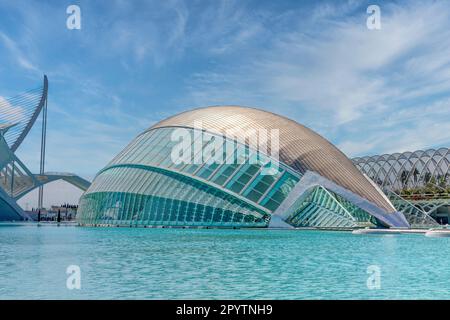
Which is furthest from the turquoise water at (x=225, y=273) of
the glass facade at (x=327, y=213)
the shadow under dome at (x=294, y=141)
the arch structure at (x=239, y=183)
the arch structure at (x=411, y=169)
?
the arch structure at (x=411, y=169)

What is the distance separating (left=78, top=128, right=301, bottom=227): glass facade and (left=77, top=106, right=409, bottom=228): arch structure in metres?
0.08

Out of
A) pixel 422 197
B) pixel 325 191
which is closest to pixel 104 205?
pixel 325 191

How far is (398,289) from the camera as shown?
35.4 ft

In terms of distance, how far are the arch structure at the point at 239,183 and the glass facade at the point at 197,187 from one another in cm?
8

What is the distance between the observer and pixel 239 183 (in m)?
39.8

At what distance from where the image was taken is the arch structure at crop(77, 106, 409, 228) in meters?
39.2

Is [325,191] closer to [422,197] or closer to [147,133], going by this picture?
[147,133]

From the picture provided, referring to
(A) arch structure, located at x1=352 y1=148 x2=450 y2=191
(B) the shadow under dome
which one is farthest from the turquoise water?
(A) arch structure, located at x1=352 y1=148 x2=450 y2=191

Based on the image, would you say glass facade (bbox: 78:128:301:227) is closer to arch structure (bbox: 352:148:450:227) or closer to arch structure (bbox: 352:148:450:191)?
arch structure (bbox: 352:148:450:227)

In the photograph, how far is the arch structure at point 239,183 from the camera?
129 feet

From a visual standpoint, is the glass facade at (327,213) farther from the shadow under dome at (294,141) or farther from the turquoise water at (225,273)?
the turquoise water at (225,273)

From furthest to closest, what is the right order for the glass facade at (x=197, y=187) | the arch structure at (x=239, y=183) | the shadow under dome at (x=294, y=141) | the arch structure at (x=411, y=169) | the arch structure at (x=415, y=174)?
1. the arch structure at (x=411, y=169)
2. the arch structure at (x=415, y=174)
3. the shadow under dome at (x=294, y=141)
4. the arch structure at (x=239, y=183)
5. the glass facade at (x=197, y=187)

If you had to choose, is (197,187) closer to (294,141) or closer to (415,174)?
(294,141)

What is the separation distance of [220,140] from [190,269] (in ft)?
99.9
